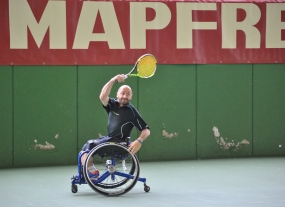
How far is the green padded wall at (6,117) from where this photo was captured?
11.0 meters

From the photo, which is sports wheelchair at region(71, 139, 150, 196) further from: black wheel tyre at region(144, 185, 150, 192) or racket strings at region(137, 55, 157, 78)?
racket strings at region(137, 55, 157, 78)

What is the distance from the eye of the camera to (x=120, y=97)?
8.67 meters

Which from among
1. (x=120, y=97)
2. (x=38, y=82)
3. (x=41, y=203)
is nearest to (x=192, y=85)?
(x=38, y=82)

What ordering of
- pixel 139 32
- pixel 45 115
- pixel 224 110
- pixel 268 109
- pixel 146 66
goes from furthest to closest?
pixel 268 109
pixel 224 110
pixel 139 32
pixel 45 115
pixel 146 66

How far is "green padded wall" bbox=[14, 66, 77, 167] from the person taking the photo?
1117 centimetres

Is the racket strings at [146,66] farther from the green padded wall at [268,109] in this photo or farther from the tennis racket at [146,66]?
the green padded wall at [268,109]

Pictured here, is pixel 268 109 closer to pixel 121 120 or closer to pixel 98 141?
pixel 121 120

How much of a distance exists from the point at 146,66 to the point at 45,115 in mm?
2794

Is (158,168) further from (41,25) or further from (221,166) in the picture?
(41,25)

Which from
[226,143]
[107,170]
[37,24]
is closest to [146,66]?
[107,170]

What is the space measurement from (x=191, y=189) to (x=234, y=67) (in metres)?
3.76

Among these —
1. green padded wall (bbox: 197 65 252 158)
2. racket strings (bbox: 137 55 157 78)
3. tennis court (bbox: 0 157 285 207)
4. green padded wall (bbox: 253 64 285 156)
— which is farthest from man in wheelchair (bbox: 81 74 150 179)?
green padded wall (bbox: 253 64 285 156)

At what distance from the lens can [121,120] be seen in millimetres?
8602

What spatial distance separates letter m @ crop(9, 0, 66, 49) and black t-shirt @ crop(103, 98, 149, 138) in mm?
2901
